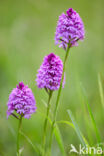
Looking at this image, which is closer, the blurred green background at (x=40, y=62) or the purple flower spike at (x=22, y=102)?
the purple flower spike at (x=22, y=102)

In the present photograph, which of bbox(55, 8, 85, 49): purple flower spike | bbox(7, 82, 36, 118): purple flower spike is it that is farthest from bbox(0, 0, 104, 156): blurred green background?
bbox(55, 8, 85, 49): purple flower spike

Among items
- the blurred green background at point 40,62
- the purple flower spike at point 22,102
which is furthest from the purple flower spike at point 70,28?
the blurred green background at point 40,62

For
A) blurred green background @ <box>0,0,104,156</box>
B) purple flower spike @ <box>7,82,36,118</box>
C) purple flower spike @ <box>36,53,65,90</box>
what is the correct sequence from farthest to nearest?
blurred green background @ <box>0,0,104,156</box> → purple flower spike @ <box>36,53,65,90</box> → purple flower spike @ <box>7,82,36,118</box>

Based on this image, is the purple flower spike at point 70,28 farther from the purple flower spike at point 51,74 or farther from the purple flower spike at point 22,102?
the purple flower spike at point 22,102

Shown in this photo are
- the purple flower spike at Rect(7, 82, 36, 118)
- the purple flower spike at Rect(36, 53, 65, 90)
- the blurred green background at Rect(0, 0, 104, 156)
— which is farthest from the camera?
the blurred green background at Rect(0, 0, 104, 156)

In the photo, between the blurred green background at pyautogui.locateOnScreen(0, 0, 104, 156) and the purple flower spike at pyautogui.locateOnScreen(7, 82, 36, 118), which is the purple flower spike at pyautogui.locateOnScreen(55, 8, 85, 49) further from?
the blurred green background at pyautogui.locateOnScreen(0, 0, 104, 156)

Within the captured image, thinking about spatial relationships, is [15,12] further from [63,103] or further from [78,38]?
[78,38]
